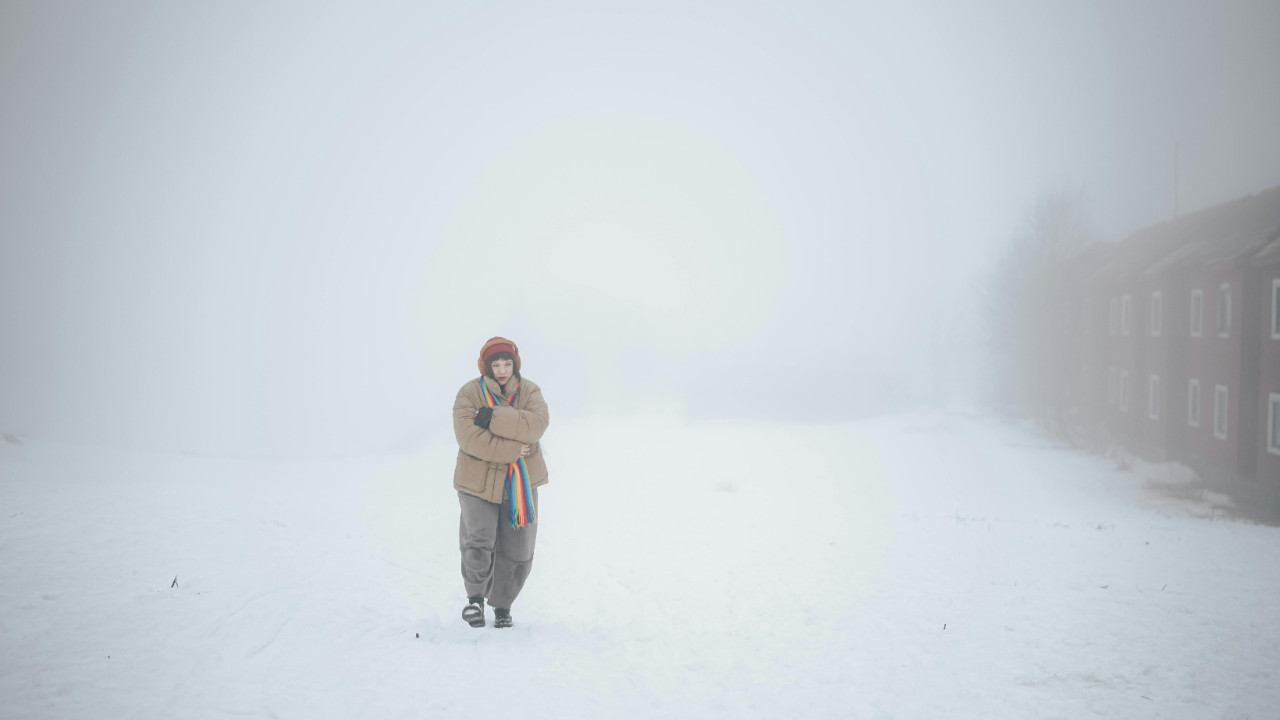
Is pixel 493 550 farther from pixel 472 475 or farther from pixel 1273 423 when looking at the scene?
pixel 1273 423

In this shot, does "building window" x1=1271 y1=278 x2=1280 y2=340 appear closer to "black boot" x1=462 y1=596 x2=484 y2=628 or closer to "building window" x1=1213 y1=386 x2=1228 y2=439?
"building window" x1=1213 y1=386 x2=1228 y2=439

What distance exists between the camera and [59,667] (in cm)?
438

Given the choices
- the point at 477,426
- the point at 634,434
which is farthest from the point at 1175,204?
the point at 477,426

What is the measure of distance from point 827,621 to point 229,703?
5.32 metres

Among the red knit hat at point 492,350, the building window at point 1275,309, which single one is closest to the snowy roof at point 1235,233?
the building window at point 1275,309

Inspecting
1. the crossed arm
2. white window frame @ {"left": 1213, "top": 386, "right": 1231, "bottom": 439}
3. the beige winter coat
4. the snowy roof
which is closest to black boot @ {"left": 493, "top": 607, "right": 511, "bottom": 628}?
the beige winter coat

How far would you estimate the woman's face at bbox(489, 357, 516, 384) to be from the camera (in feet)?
19.1

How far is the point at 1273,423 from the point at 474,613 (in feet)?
80.2

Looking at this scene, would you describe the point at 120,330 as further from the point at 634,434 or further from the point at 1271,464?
the point at 1271,464

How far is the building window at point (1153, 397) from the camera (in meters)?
28.0

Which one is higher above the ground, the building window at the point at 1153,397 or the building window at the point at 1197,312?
the building window at the point at 1197,312

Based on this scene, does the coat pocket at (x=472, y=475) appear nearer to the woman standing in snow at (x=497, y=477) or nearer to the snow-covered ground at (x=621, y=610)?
the woman standing in snow at (x=497, y=477)

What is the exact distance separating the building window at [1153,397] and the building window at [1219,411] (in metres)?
5.00

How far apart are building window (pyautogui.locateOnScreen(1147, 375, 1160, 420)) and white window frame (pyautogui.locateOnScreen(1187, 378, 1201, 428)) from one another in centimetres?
252
